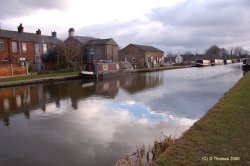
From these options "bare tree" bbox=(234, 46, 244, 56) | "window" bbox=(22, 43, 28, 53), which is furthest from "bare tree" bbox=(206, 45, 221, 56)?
"window" bbox=(22, 43, 28, 53)

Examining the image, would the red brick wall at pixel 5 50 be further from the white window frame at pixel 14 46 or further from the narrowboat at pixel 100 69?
the narrowboat at pixel 100 69

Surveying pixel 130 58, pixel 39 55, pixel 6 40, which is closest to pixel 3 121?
pixel 6 40

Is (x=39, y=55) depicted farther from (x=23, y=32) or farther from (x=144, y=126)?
(x=144, y=126)

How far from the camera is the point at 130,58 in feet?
195

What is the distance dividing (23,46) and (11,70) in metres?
8.84

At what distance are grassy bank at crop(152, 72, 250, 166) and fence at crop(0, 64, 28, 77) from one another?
2535 centimetres

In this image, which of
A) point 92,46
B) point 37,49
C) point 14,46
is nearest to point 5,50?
point 14,46

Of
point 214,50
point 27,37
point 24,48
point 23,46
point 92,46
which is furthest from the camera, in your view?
point 214,50

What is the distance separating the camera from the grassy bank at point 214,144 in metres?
4.69

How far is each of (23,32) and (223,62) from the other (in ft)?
237

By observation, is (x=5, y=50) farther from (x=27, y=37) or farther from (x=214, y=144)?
(x=214, y=144)

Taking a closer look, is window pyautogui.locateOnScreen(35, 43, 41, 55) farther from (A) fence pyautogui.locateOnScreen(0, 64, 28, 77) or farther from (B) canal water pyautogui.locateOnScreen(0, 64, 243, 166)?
(B) canal water pyautogui.locateOnScreen(0, 64, 243, 166)

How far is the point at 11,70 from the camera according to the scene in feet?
95.1

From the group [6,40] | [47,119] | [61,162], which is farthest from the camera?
[6,40]
